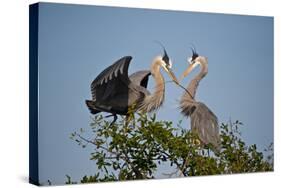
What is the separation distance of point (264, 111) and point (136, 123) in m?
1.87

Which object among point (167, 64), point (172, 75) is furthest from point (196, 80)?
point (167, 64)

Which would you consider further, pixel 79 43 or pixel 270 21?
pixel 270 21

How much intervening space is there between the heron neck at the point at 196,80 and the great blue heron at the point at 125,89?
208 millimetres

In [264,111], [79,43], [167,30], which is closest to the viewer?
[79,43]

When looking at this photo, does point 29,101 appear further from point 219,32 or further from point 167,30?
point 219,32

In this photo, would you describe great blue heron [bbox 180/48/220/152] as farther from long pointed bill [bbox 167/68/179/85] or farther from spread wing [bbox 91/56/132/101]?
spread wing [bbox 91/56/132/101]

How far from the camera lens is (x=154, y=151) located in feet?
28.2

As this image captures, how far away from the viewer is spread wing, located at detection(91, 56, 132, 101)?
27.0ft

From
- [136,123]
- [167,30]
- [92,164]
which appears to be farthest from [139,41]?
[92,164]

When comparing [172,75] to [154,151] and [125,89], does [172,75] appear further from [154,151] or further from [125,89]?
[154,151]

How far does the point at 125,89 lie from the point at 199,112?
1.06 metres

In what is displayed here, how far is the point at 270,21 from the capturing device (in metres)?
9.41

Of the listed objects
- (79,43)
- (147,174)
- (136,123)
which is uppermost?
(79,43)

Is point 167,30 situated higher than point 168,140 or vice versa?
point 167,30
